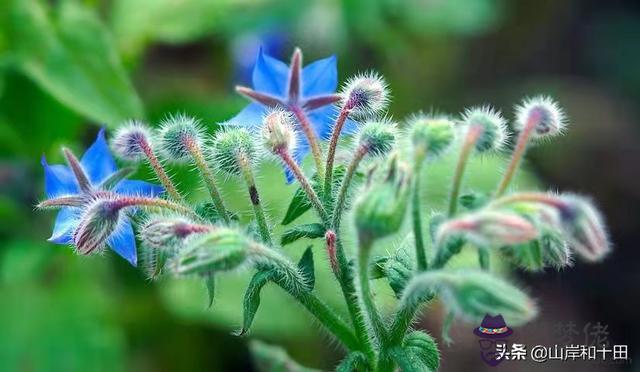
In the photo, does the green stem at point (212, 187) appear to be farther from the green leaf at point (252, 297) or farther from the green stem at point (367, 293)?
the green stem at point (367, 293)

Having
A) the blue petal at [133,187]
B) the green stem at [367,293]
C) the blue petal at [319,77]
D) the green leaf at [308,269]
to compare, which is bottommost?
the green stem at [367,293]

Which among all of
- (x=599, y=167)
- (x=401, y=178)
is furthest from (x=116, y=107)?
(x=599, y=167)

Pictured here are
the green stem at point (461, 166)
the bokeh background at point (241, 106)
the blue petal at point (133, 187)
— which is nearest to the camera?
the green stem at point (461, 166)

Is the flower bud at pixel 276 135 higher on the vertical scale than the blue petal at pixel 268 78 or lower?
lower

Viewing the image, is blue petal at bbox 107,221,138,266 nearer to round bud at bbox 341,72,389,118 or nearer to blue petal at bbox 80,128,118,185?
blue petal at bbox 80,128,118,185

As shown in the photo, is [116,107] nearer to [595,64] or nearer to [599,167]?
[599,167]

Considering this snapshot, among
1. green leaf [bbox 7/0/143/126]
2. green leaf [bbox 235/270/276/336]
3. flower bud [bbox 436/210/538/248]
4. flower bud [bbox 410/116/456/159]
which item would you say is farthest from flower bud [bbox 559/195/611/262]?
green leaf [bbox 7/0/143/126]

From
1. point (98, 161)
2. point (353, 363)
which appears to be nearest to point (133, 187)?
point (98, 161)

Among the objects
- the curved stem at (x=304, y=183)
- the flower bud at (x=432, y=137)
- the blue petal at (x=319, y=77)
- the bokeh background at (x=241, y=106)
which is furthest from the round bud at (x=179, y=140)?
the bokeh background at (x=241, y=106)
